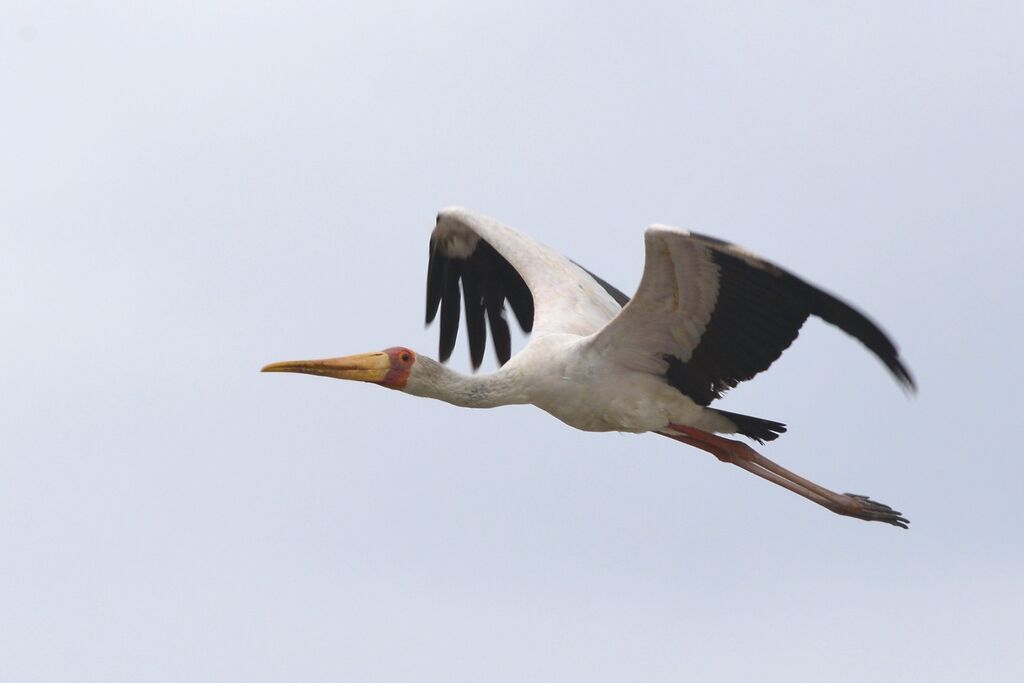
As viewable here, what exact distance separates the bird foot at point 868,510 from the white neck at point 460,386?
342 cm

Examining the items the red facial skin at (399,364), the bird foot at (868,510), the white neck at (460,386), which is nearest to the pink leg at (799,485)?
the bird foot at (868,510)

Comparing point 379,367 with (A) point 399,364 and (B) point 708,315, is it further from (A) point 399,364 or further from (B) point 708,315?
(B) point 708,315

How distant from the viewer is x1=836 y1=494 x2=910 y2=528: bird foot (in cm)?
1816

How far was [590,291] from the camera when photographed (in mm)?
18672

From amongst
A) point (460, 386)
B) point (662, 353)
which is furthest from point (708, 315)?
point (460, 386)

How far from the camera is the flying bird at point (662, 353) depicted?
600 inches

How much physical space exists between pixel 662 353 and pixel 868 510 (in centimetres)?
284

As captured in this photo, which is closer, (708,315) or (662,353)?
(708,315)

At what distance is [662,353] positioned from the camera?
54.7 feet

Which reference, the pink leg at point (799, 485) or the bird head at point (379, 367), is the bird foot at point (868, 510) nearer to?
the pink leg at point (799, 485)

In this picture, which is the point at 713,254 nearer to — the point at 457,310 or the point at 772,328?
the point at 772,328

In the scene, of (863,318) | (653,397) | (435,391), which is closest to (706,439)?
(653,397)

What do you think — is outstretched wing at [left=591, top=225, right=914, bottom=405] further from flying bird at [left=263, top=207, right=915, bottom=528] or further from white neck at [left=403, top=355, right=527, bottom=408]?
white neck at [left=403, top=355, right=527, bottom=408]

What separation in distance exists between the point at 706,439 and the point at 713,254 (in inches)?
117
